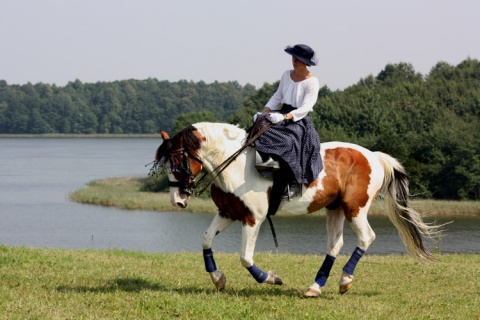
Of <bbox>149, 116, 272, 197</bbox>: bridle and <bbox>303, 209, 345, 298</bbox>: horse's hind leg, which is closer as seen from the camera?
<bbox>149, 116, 272, 197</bbox>: bridle

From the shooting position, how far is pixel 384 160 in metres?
10.5

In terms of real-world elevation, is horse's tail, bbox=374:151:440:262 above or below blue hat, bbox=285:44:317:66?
below

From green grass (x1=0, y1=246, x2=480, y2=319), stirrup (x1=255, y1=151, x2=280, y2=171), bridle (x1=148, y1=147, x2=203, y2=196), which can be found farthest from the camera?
stirrup (x1=255, y1=151, x2=280, y2=171)

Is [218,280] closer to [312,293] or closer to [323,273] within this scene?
[312,293]

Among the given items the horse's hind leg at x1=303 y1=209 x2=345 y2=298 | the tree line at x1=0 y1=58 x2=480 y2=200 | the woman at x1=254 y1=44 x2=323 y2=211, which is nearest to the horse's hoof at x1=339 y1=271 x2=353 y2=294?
the horse's hind leg at x1=303 y1=209 x2=345 y2=298

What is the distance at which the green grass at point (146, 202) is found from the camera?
50.7 m

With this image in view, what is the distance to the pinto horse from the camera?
30.0ft

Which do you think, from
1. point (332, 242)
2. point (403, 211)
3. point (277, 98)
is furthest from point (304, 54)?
point (403, 211)

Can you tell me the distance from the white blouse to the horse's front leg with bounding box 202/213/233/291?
62.2 inches

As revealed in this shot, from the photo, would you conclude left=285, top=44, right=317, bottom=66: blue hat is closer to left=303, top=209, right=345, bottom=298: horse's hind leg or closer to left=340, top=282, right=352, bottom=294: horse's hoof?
left=303, top=209, right=345, bottom=298: horse's hind leg

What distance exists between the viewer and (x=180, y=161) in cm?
907

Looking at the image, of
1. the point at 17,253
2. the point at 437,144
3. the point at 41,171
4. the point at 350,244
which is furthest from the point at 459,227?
the point at 41,171

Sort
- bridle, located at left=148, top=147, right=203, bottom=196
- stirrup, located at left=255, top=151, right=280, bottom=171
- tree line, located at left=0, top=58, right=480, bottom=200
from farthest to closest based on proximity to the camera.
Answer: tree line, located at left=0, top=58, right=480, bottom=200
stirrup, located at left=255, top=151, right=280, bottom=171
bridle, located at left=148, top=147, right=203, bottom=196

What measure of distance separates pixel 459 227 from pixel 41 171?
70426 millimetres
